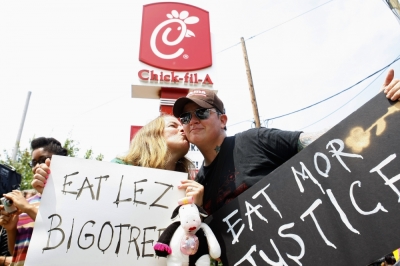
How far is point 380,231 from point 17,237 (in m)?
1.99

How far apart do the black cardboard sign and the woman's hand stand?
0.45ft

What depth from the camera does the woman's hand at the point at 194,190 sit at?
4.44ft

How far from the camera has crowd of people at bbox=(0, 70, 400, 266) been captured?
150cm

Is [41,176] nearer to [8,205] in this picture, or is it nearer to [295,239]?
[8,205]

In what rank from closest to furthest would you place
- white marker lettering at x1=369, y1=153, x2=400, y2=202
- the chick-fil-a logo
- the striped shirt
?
white marker lettering at x1=369, y1=153, x2=400, y2=202, the striped shirt, the chick-fil-a logo

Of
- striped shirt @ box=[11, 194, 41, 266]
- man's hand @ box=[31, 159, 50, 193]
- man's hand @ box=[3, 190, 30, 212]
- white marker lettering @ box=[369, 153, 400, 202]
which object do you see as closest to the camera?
white marker lettering @ box=[369, 153, 400, 202]

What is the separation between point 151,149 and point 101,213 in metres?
0.55

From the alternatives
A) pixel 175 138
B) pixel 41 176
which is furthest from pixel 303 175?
pixel 41 176

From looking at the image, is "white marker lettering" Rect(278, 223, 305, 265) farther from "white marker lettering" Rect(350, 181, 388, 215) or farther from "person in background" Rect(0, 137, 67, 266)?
"person in background" Rect(0, 137, 67, 266)

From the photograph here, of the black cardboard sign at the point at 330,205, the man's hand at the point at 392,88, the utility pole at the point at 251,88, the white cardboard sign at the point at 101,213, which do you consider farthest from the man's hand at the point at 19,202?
the utility pole at the point at 251,88

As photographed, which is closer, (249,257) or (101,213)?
(249,257)

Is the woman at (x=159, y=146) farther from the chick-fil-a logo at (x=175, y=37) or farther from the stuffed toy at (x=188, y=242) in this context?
the chick-fil-a logo at (x=175, y=37)

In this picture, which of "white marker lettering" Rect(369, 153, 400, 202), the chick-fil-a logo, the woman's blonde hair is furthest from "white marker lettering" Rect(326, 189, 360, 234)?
the chick-fil-a logo

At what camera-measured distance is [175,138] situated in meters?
1.90
